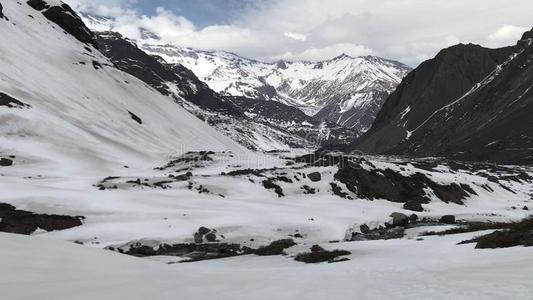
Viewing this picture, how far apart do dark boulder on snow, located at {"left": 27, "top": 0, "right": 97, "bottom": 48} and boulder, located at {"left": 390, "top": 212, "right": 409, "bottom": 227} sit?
134m

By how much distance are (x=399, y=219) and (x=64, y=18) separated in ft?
459

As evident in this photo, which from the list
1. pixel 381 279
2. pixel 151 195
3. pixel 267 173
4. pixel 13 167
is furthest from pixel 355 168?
pixel 381 279

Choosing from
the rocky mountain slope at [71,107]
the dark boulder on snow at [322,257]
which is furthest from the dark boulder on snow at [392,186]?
the dark boulder on snow at [322,257]

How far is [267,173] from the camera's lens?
60375mm

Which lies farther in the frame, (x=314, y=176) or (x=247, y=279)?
(x=314, y=176)

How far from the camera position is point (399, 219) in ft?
150

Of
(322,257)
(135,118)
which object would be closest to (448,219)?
(322,257)

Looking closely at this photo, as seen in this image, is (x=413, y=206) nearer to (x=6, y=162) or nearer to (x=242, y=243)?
(x=242, y=243)

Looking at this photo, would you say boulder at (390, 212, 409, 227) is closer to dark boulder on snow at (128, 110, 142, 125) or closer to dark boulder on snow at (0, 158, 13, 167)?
dark boulder on snow at (0, 158, 13, 167)

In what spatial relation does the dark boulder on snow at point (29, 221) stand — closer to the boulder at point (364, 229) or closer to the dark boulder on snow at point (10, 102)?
the boulder at point (364, 229)

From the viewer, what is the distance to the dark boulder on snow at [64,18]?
14738 cm

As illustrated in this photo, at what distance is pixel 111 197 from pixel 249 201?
45.2 feet

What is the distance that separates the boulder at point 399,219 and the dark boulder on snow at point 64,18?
133948 millimetres

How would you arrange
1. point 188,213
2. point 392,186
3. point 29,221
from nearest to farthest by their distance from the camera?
point 29,221
point 188,213
point 392,186
